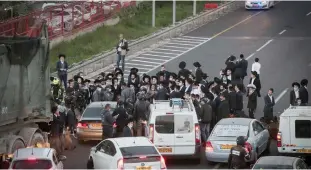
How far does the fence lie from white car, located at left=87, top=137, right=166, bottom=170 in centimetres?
1809

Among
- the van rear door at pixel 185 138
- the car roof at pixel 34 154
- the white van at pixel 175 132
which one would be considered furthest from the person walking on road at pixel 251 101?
the car roof at pixel 34 154

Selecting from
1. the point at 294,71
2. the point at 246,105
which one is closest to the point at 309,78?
the point at 294,71

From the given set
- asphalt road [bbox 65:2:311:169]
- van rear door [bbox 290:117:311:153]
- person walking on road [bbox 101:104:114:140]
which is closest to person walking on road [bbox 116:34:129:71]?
asphalt road [bbox 65:2:311:169]

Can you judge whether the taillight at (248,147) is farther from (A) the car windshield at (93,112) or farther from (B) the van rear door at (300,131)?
(A) the car windshield at (93,112)

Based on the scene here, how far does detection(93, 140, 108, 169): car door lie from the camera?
23837 mm

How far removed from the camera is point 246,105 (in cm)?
3431

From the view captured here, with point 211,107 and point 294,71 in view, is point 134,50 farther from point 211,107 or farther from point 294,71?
point 211,107

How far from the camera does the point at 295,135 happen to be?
2598 centimetres

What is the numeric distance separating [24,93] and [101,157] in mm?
3516

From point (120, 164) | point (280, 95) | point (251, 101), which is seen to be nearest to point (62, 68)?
point (251, 101)

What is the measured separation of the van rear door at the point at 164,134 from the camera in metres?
26.2

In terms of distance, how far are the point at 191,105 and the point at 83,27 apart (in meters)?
21.4

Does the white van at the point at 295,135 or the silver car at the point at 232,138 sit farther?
the white van at the point at 295,135

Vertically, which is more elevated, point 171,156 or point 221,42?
point 221,42
